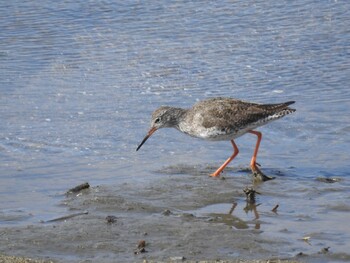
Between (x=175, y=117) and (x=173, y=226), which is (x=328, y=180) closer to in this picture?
(x=175, y=117)

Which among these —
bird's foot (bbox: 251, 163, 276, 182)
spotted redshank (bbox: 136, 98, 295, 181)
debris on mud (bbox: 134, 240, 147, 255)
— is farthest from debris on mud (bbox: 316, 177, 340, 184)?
debris on mud (bbox: 134, 240, 147, 255)

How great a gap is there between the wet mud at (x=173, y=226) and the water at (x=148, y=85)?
0.25m

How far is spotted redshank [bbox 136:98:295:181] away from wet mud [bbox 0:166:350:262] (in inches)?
29.2

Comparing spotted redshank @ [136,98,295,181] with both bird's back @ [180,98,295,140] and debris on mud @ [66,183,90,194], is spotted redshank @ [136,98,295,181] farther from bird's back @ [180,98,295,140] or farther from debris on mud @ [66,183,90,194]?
debris on mud @ [66,183,90,194]

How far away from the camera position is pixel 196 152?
9.16 m

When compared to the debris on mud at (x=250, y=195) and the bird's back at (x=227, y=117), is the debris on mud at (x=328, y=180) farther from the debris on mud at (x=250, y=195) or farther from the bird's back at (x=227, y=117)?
the bird's back at (x=227, y=117)

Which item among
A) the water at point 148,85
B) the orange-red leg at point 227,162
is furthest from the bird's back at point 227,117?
the water at point 148,85

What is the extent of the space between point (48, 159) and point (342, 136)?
3244 millimetres

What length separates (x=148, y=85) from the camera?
11.1 m

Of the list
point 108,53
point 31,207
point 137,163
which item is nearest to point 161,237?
point 31,207

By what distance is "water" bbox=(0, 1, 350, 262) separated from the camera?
27.5ft

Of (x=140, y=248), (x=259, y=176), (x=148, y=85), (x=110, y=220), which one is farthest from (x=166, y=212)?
(x=148, y=85)

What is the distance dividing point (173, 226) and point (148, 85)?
4.63 metres

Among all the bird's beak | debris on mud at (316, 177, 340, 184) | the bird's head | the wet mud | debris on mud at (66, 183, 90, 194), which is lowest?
the wet mud
